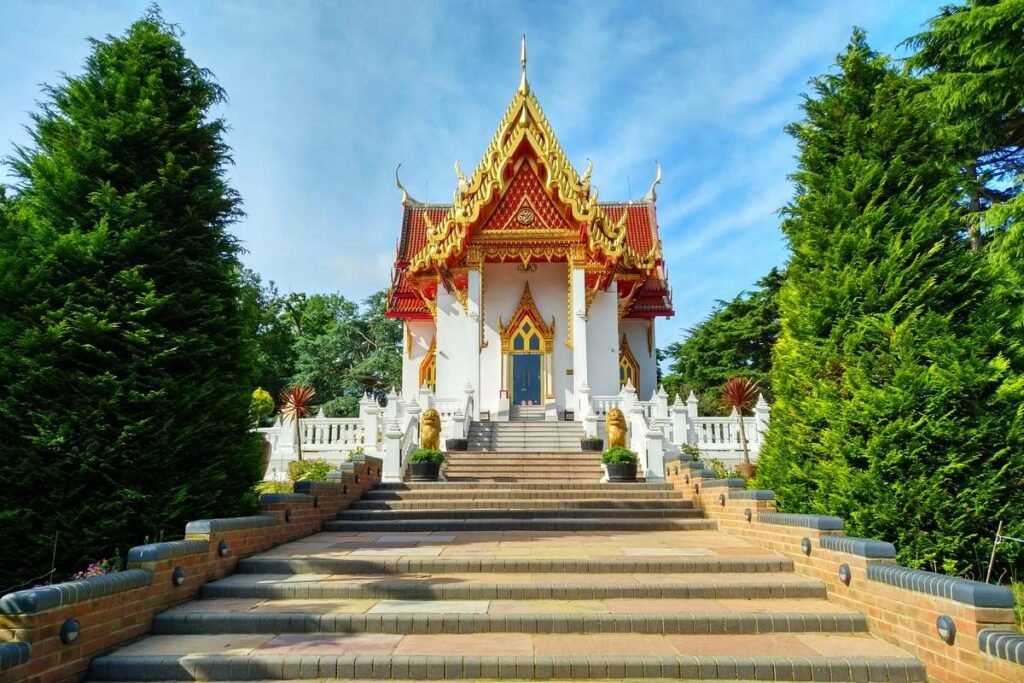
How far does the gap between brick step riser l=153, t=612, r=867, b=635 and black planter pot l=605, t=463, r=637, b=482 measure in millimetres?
6454

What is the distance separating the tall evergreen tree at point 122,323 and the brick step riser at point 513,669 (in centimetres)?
221

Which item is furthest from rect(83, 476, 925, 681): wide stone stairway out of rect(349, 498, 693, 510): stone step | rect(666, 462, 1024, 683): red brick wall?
rect(349, 498, 693, 510): stone step

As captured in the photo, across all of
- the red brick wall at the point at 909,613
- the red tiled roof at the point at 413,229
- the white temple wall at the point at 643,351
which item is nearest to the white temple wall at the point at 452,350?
the red tiled roof at the point at 413,229

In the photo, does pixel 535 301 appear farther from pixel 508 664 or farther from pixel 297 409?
pixel 508 664

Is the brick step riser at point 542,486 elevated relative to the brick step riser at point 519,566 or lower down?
elevated

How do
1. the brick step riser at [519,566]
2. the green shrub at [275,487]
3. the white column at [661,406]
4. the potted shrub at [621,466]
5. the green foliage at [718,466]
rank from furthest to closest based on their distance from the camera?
the white column at [661,406] → the green foliage at [718,466] → the green shrub at [275,487] → the potted shrub at [621,466] → the brick step riser at [519,566]

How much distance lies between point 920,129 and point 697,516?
5.88 metres

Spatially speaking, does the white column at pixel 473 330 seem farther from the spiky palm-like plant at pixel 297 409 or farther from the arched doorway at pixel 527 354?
the spiky palm-like plant at pixel 297 409

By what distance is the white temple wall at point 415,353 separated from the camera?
21.9 metres

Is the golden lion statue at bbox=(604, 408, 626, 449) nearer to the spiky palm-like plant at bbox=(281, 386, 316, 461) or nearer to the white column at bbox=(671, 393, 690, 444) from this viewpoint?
the white column at bbox=(671, 393, 690, 444)

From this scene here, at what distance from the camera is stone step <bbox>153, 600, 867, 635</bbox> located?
15.9 ft

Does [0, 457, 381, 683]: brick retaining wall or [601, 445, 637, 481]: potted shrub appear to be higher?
[601, 445, 637, 481]: potted shrub

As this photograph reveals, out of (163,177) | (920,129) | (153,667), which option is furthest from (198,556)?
(920,129)

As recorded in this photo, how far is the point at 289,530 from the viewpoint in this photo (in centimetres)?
788
